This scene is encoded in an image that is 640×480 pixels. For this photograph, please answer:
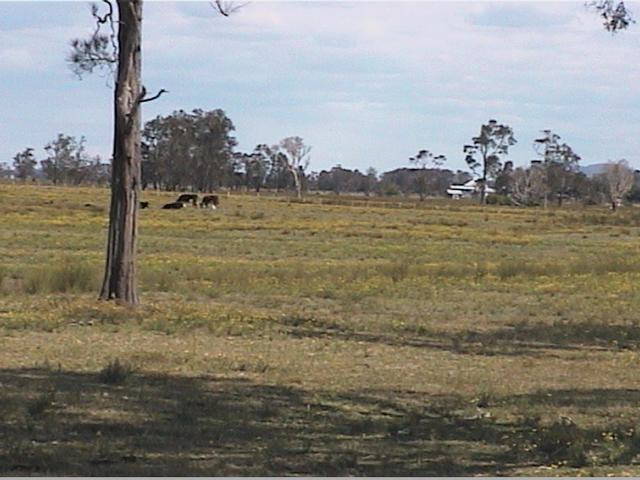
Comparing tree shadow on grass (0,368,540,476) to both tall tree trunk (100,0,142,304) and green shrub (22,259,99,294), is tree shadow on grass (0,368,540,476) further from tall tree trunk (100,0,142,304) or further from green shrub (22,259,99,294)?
green shrub (22,259,99,294)

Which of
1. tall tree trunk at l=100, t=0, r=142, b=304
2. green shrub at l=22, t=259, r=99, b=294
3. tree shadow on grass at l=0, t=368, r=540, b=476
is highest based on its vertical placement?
tall tree trunk at l=100, t=0, r=142, b=304

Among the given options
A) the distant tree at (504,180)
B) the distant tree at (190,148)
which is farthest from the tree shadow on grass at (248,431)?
the distant tree at (504,180)

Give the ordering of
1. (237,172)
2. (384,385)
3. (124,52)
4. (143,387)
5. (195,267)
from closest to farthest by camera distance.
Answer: (143,387)
(384,385)
(124,52)
(195,267)
(237,172)

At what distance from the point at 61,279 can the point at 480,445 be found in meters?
15.9

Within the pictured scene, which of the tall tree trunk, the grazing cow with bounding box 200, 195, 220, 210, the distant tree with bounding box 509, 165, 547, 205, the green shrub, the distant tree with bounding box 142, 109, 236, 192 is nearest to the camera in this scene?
the tall tree trunk

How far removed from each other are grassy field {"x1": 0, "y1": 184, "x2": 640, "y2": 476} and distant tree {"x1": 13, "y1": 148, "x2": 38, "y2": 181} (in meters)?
129

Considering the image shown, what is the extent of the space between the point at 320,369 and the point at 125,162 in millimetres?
7873

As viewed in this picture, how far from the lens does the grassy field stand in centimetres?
855

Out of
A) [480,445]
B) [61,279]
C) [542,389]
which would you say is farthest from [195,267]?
[480,445]

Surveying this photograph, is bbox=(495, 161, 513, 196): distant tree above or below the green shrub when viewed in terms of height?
above

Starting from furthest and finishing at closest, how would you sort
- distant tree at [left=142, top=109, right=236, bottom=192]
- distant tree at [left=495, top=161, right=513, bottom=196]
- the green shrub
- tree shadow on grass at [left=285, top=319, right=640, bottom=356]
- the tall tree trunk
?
distant tree at [left=495, top=161, right=513, bottom=196], distant tree at [left=142, top=109, right=236, bottom=192], the green shrub, the tall tree trunk, tree shadow on grass at [left=285, top=319, right=640, bottom=356]

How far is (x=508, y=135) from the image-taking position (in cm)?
14638

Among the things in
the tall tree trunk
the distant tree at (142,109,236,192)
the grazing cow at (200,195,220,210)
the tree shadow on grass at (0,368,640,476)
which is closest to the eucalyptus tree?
the tall tree trunk

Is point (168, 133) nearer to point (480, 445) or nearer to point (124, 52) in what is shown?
point (124, 52)
